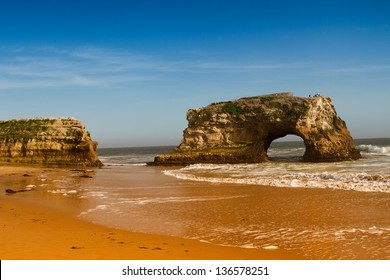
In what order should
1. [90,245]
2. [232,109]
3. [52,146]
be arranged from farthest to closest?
[232,109], [52,146], [90,245]

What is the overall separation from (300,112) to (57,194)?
26.7 m

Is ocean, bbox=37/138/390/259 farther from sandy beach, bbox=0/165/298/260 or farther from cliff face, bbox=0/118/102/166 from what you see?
cliff face, bbox=0/118/102/166

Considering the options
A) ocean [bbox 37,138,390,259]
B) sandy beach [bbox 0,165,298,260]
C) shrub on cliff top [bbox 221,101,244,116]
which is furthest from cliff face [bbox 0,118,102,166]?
sandy beach [bbox 0,165,298,260]

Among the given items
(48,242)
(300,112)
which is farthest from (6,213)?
(300,112)

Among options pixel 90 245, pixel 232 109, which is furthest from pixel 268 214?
pixel 232 109

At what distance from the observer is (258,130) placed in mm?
38312

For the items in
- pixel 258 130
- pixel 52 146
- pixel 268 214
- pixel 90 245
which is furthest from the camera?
pixel 258 130

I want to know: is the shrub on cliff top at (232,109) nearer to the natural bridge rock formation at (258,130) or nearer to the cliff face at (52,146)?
the natural bridge rock formation at (258,130)

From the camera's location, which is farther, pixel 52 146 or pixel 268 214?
pixel 52 146

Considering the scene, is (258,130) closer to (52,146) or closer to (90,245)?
(52,146)

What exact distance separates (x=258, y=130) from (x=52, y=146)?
20.2 m

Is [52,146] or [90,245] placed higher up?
[52,146]

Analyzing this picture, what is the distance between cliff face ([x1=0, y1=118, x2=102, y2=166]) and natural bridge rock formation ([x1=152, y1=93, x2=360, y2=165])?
7.41 meters

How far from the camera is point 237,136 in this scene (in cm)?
3941
